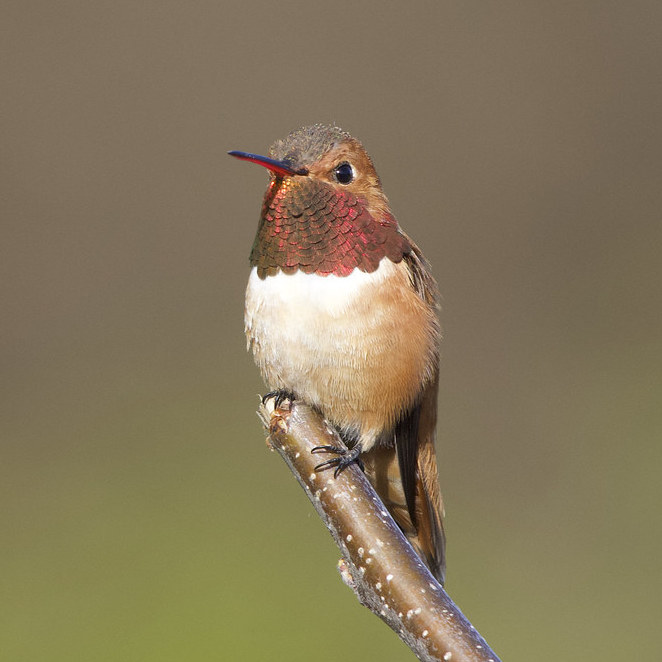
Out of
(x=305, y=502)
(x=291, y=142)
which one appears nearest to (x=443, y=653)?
(x=291, y=142)

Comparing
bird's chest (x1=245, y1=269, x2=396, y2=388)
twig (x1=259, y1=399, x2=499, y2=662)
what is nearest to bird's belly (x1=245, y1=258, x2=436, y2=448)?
bird's chest (x1=245, y1=269, x2=396, y2=388)

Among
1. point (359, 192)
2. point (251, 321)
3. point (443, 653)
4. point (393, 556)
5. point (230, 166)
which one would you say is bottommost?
point (443, 653)

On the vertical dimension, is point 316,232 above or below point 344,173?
below

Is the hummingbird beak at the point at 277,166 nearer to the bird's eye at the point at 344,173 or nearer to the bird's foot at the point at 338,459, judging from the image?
the bird's eye at the point at 344,173

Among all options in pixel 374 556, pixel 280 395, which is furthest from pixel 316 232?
pixel 374 556

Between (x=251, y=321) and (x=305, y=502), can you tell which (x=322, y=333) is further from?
(x=305, y=502)

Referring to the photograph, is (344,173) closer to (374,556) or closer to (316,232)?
(316,232)

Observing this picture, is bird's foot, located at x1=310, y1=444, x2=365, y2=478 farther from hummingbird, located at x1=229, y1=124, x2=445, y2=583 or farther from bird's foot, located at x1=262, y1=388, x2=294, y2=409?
bird's foot, located at x1=262, y1=388, x2=294, y2=409
